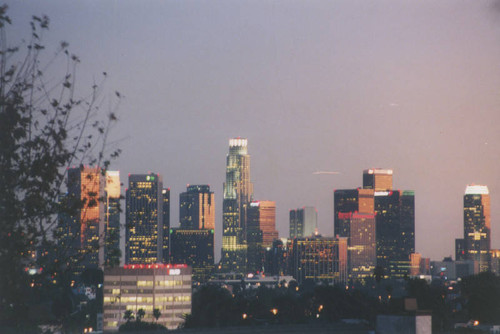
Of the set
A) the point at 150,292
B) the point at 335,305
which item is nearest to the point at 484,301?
the point at 335,305

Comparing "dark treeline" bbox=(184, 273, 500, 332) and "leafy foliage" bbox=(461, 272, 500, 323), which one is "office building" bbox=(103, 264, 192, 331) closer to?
"dark treeline" bbox=(184, 273, 500, 332)

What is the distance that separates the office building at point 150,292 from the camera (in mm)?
181375

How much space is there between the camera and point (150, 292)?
18700cm

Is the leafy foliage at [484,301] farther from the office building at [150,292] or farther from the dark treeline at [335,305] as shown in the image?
the office building at [150,292]

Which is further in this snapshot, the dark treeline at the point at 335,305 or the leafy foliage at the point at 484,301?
the dark treeline at the point at 335,305

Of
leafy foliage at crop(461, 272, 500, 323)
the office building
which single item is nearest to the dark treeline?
leafy foliage at crop(461, 272, 500, 323)

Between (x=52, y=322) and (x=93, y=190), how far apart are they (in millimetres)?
7517

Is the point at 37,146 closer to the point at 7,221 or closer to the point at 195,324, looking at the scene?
the point at 7,221

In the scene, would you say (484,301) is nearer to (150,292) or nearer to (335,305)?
(335,305)

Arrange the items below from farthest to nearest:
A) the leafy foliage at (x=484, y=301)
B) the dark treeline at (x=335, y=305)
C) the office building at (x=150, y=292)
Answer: the office building at (x=150, y=292)
the dark treeline at (x=335, y=305)
the leafy foliage at (x=484, y=301)

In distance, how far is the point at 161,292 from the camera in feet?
617

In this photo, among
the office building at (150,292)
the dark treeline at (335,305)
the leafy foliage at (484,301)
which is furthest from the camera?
the office building at (150,292)

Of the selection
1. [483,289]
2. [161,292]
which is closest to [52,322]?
[483,289]

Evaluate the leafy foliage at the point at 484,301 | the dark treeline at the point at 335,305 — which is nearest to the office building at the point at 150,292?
the dark treeline at the point at 335,305
